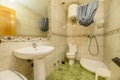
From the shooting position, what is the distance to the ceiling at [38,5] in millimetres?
1546

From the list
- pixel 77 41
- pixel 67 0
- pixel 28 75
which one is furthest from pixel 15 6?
pixel 77 41

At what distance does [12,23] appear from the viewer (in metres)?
1.27

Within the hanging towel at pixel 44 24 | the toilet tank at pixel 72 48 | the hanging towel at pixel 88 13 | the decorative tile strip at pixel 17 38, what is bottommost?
the toilet tank at pixel 72 48

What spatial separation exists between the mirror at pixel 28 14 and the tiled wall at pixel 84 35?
4.18ft

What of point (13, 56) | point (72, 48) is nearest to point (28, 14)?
point (13, 56)

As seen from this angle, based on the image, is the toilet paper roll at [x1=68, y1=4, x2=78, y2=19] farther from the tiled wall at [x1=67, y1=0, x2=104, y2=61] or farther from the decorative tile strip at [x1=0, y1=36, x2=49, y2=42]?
the decorative tile strip at [x1=0, y1=36, x2=49, y2=42]

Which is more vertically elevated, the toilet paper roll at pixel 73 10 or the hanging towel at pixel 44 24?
the toilet paper roll at pixel 73 10

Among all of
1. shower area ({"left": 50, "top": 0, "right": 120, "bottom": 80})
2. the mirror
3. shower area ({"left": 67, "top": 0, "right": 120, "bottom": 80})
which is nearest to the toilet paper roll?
shower area ({"left": 50, "top": 0, "right": 120, "bottom": 80})

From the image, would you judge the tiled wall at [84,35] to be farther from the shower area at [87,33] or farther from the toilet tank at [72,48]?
the toilet tank at [72,48]

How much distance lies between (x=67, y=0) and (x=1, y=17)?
1931 mm

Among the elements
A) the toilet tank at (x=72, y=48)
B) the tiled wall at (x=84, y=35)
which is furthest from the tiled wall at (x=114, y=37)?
the toilet tank at (x=72, y=48)

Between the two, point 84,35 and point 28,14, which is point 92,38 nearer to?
point 84,35

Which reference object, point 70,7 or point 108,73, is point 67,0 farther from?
point 108,73

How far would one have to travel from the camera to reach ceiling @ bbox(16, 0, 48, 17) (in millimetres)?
1546
